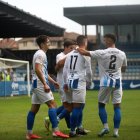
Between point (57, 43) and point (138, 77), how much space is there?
78043 millimetres

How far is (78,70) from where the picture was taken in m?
10.2

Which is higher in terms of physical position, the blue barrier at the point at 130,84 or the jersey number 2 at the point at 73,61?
Answer: the jersey number 2 at the point at 73,61

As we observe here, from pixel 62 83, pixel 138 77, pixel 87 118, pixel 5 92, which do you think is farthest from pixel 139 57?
pixel 62 83

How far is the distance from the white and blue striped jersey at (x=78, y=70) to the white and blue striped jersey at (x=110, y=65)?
26 centimetres

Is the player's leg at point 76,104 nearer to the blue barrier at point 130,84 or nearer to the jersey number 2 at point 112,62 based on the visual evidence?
the jersey number 2 at point 112,62

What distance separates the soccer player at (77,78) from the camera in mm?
10070

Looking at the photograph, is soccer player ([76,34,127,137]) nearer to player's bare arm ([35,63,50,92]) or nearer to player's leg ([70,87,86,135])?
player's leg ([70,87,86,135])

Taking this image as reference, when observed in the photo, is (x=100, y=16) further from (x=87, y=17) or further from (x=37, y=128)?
→ (x=37, y=128)

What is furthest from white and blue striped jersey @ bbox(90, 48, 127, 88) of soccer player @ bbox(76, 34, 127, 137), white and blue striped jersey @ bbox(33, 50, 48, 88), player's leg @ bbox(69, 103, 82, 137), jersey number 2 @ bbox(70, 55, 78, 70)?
white and blue striped jersey @ bbox(33, 50, 48, 88)

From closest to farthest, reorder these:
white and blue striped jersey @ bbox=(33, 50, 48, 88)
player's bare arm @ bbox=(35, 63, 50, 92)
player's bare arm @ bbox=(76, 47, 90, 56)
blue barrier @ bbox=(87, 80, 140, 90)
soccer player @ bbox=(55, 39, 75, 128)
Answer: player's bare arm @ bbox=(35, 63, 50, 92) → white and blue striped jersey @ bbox=(33, 50, 48, 88) → player's bare arm @ bbox=(76, 47, 90, 56) → soccer player @ bbox=(55, 39, 75, 128) → blue barrier @ bbox=(87, 80, 140, 90)

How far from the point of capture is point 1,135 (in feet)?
35.1

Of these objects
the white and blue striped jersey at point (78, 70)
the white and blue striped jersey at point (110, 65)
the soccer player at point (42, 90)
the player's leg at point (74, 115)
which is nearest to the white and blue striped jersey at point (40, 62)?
the soccer player at point (42, 90)

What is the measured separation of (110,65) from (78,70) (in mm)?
636

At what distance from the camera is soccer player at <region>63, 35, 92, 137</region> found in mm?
10070
